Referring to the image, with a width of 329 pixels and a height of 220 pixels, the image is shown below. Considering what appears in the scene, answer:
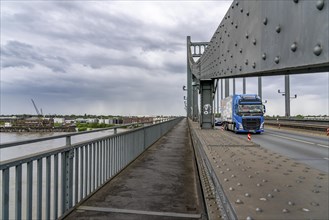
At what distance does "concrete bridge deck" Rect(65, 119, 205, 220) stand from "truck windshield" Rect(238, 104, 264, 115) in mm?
20275

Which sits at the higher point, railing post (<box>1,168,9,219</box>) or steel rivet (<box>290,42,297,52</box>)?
steel rivet (<box>290,42,297,52</box>)

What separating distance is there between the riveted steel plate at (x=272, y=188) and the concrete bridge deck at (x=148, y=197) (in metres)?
0.99

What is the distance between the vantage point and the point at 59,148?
13.9 ft

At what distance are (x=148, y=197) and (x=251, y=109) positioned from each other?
23.7 meters

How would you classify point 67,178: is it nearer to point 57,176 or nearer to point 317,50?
point 57,176

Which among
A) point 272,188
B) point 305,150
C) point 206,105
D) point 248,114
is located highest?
point 206,105

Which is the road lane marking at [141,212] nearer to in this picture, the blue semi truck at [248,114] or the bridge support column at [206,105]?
the bridge support column at [206,105]

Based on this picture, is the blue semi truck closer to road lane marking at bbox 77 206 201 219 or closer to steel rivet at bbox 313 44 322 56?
road lane marking at bbox 77 206 201 219

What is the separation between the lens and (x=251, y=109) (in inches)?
1078

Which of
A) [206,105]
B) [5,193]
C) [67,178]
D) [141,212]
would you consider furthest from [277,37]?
[206,105]

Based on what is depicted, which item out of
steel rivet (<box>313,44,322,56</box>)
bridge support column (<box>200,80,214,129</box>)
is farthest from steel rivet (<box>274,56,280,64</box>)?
bridge support column (<box>200,80,214,129</box>)

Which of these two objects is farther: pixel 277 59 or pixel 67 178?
pixel 67 178

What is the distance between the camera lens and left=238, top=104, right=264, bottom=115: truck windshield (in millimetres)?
27234

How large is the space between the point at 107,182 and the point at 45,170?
243cm
